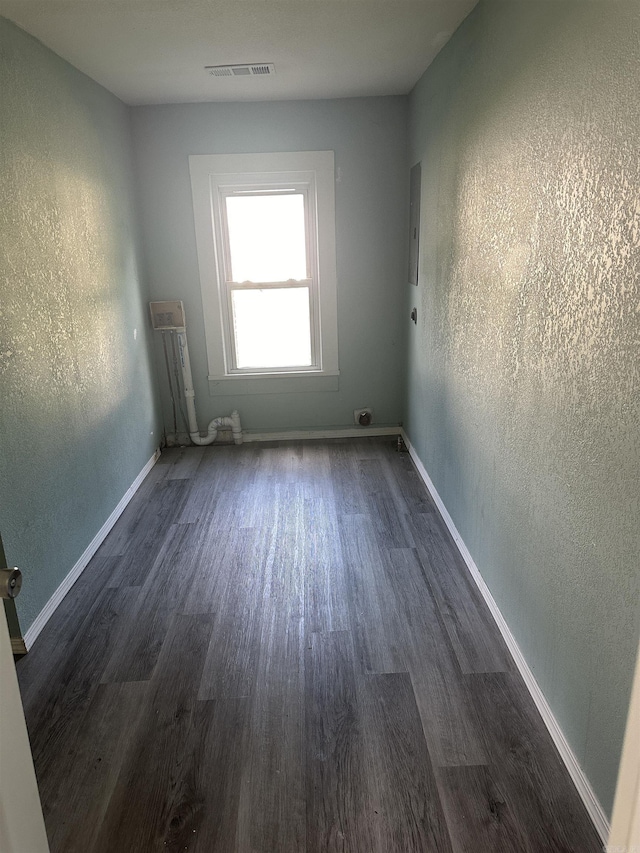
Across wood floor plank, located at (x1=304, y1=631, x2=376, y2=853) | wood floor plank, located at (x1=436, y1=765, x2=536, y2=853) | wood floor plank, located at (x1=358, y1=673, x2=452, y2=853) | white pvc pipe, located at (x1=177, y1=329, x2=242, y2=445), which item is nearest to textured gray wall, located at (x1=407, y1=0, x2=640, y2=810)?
wood floor plank, located at (x1=436, y1=765, x2=536, y2=853)

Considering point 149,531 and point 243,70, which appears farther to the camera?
point 149,531

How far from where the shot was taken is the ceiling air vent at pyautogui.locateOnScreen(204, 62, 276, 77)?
316cm

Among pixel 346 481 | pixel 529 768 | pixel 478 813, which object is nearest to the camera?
pixel 478 813

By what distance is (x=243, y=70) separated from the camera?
127 inches

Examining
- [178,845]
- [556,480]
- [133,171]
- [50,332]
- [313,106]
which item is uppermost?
[313,106]

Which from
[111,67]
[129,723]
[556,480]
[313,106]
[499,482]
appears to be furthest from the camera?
[313,106]

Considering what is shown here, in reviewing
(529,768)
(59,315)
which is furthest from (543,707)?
(59,315)

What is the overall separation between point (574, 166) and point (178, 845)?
2148 mm

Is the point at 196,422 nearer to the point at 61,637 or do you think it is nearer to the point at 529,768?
the point at 61,637

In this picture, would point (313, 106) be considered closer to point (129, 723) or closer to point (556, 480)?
point (556, 480)

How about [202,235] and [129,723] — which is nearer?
[129,723]

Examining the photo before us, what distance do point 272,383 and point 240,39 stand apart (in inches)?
95.0

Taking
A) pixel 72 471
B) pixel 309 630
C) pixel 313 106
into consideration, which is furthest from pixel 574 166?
pixel 313 106

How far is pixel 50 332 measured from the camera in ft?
8.82
